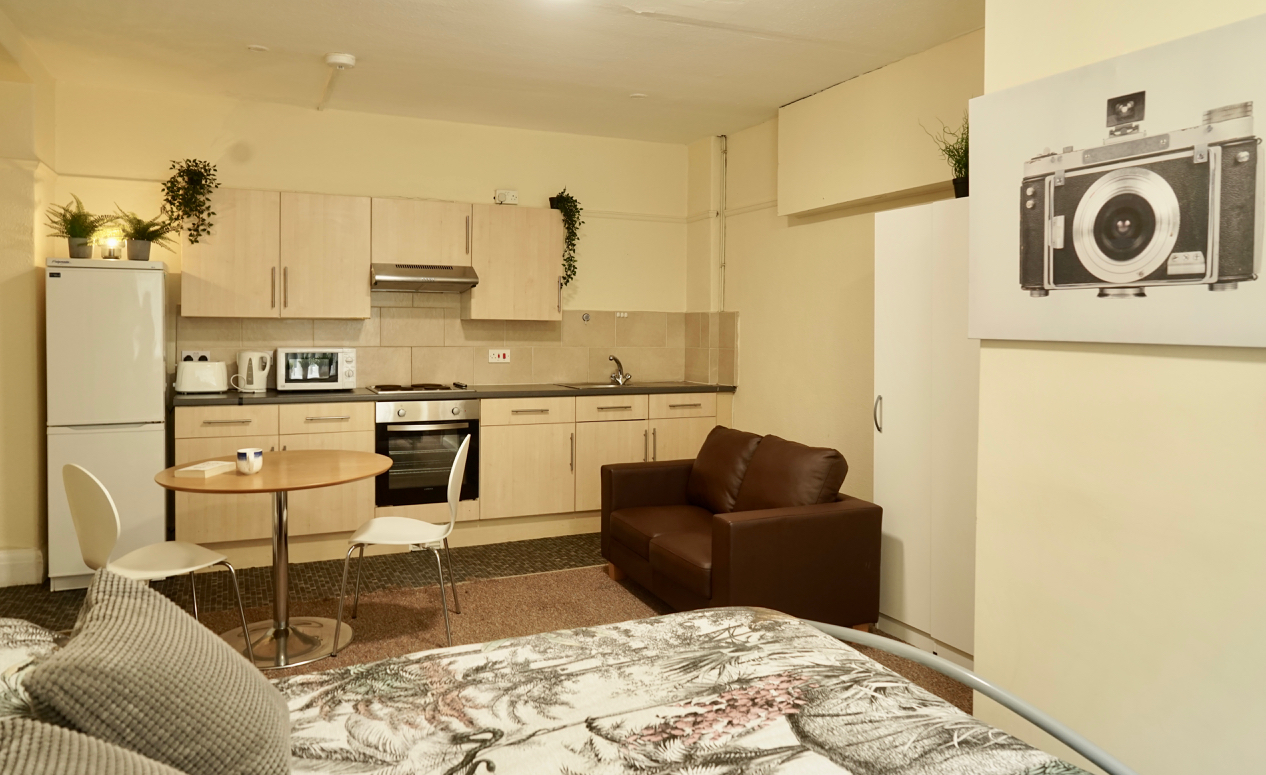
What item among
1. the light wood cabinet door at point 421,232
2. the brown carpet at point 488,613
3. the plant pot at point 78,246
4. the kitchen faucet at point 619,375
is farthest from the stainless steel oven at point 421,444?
the plant pot at point 78,246

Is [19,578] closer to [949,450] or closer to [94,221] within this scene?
[94,221]

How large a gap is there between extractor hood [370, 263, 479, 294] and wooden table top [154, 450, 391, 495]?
1.52 m

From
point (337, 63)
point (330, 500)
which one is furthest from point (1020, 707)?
point (337, 63)

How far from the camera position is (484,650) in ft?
5.94

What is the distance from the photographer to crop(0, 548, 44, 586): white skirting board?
4.30 meters

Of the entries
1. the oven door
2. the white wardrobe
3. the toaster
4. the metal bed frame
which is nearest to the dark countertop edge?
the toaster

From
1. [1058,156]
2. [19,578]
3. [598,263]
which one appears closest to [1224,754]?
[1058,156]

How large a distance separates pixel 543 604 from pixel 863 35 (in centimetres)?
313

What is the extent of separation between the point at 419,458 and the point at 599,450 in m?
1.18

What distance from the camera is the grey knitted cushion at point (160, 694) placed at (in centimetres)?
103

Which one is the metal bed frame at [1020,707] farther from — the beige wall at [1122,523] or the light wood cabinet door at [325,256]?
the light wood cabinet door at [325,256]

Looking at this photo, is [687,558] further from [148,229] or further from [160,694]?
[148,229]

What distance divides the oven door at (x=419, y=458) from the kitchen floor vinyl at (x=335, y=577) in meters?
0.36

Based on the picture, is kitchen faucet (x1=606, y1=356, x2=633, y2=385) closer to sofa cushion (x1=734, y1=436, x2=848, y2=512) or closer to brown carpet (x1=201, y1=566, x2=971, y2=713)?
brown carpet (x1=201, y1=566, x2=971, y2=713)
